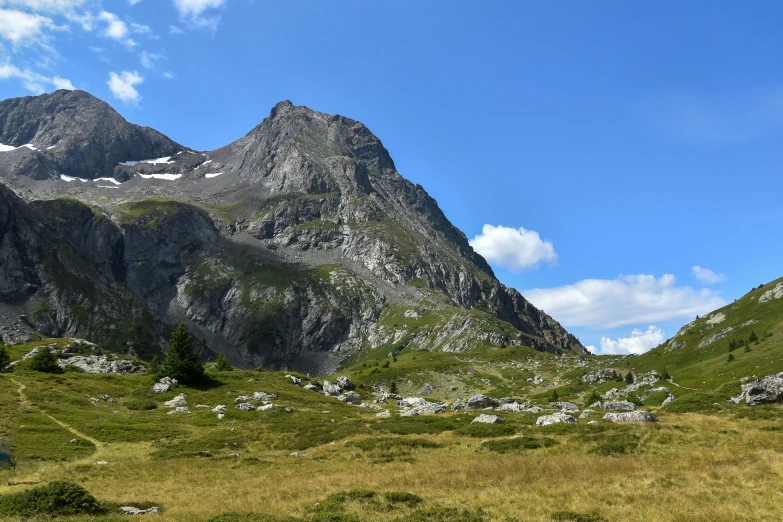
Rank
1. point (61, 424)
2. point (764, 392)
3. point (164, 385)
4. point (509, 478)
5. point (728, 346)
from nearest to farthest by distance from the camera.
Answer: point (509, 478) → point (764, 392) → point (61, 424) → point (164, 385) → point (728, 346)

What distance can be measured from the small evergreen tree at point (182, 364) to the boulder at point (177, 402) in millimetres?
9468

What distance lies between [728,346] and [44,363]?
544 ft

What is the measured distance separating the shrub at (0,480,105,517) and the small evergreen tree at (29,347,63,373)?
226 feet

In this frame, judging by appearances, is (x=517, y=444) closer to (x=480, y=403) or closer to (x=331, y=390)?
(x=480, y=403)

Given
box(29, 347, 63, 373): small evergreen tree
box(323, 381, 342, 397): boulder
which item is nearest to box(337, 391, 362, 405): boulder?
box(323, 381, 342, 397): boulder

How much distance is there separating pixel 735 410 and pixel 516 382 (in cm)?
10259

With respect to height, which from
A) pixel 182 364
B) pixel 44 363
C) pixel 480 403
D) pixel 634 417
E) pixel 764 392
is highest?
pixel 44 363

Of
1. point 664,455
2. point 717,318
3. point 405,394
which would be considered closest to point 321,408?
point 664,455

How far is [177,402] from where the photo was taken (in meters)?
68.2

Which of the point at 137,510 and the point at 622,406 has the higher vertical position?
the point at 622,406

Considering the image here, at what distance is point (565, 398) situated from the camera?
344ft

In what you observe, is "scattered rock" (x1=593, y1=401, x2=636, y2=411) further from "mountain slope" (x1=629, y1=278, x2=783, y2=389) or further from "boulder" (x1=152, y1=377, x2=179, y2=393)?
"boulder" (x1=152, y1=377, x2=179, y2=393)

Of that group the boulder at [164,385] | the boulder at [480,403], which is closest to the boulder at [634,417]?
the boulder at [480,403]

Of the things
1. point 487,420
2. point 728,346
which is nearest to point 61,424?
point 487,420
